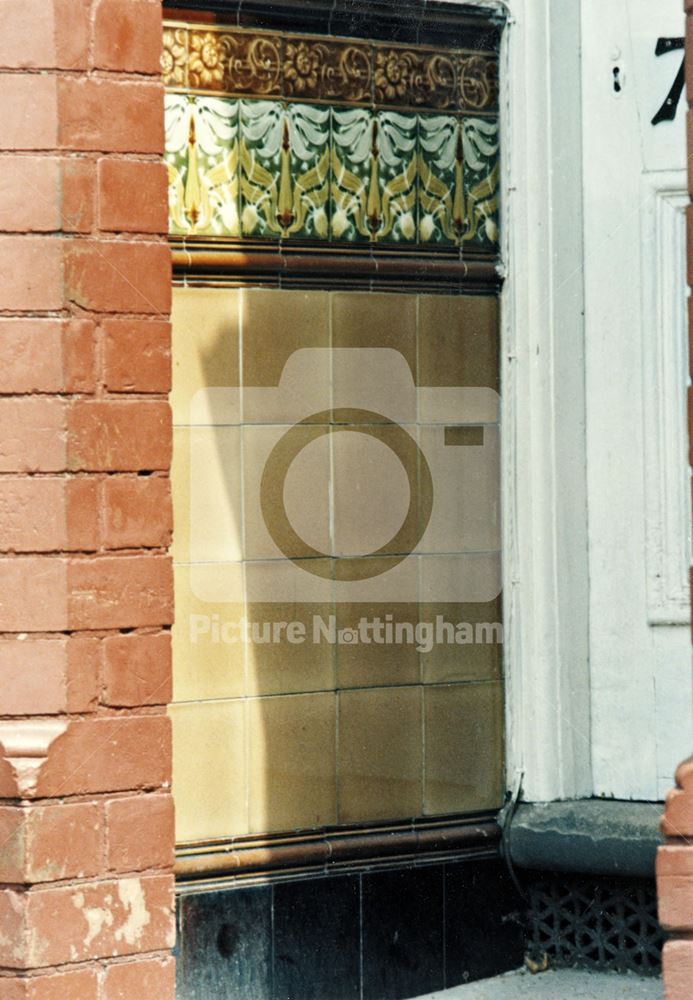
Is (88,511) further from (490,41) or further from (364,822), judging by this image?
(490,41)

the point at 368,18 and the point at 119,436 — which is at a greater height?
the point at 368,18

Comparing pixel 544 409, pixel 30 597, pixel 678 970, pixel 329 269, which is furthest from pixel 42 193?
pixel 678 970

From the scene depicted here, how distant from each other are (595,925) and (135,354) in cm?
284

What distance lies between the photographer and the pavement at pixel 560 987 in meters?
5.33

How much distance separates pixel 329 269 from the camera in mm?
5363

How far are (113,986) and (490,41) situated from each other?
355 cm

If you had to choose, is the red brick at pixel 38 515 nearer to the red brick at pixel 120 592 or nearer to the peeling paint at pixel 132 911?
the red brick at pixel 120 592

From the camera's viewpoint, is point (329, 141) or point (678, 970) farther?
point (329, 141)

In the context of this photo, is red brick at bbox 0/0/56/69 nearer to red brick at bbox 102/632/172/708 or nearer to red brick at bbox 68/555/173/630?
red brick at bbox 68/555/173/630

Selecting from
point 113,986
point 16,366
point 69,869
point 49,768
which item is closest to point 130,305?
point 16,366

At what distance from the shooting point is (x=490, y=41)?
568cm

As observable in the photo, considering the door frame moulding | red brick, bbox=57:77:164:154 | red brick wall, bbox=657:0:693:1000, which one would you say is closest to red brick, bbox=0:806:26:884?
red brick wall, bbox=657:0:693:1000

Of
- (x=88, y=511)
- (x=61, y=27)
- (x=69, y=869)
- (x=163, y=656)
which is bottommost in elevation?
(x=69, y=869)
